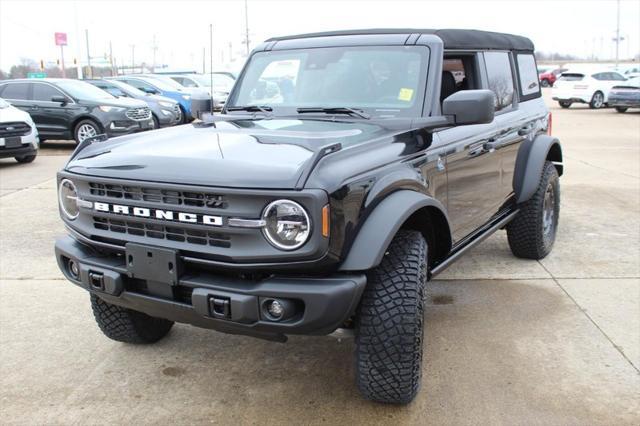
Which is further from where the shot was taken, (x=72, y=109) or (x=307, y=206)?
(x=72, y=109)

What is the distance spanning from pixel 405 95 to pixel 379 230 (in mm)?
1280

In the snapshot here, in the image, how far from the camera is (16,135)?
11.0 meters

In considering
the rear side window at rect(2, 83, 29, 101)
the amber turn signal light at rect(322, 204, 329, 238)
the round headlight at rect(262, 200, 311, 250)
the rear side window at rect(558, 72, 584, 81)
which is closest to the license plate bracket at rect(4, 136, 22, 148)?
the rear side window at rect(2, 83, 29, 101)

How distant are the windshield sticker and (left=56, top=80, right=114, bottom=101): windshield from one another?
1151cm

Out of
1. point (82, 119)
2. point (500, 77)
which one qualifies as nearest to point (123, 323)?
point (500, 77)

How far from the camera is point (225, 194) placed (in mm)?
2586

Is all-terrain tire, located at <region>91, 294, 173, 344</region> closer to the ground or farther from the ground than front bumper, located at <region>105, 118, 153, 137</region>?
closer to the ground

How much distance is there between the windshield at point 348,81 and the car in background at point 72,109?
9955 millimetres

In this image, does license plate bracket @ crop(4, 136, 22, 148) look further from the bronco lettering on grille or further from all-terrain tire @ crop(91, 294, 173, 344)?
the bronco lettering on grille

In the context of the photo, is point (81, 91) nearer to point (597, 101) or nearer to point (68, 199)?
point (68, 199)

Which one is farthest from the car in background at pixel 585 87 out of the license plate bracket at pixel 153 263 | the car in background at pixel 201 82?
the license plate bracket at pixel 153 263

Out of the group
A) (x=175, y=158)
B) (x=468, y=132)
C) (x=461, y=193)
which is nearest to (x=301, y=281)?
(x=175, y=158)

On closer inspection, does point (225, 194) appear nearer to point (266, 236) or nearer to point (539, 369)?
point (266, 236)

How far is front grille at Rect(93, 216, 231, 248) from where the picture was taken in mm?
2695
